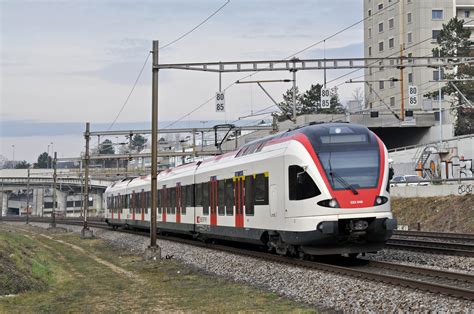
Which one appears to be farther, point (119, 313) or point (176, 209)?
point (176, 209)

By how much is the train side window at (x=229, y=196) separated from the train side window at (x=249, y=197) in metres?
1.58

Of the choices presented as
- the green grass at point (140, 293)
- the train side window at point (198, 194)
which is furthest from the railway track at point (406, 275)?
the train side window at point (198, 194)

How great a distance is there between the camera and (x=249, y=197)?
20.9 metres

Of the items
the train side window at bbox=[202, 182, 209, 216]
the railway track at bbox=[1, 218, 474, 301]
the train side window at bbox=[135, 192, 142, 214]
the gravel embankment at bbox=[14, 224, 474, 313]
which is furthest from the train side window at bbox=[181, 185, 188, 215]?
the train side window at bbox=[135, 192, 142, 214]

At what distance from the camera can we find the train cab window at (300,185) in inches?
648

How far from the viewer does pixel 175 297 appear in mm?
13305

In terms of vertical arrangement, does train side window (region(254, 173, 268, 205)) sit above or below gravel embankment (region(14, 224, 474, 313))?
above

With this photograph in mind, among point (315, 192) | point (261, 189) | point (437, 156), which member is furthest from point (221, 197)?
point (437, 156)

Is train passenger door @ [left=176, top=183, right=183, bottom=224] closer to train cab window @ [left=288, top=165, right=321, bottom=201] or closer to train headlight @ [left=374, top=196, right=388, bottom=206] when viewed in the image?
train cab window @ [left=288, top=165, right=321, bottom=201]

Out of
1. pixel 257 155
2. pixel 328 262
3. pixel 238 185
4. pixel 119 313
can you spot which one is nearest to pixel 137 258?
pixel 238 185

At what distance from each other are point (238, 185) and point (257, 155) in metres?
1.95

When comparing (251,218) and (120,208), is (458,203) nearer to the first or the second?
(251,218)

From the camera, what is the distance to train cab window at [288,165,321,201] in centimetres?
1647

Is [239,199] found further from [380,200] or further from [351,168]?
[380,200]
